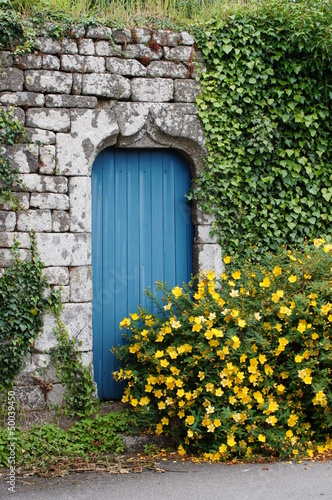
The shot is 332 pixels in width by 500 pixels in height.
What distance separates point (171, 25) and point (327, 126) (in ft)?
5.65

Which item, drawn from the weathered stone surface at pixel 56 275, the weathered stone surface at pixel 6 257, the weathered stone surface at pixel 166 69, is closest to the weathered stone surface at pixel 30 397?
the weathered stone surface at pixel 56 275

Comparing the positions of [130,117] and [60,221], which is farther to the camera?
[130,117]

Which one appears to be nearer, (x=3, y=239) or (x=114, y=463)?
(x=114, y=463)

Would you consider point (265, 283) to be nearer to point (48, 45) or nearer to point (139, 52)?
point (139, 52)

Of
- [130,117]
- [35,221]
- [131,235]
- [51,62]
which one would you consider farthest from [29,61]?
[131,235]

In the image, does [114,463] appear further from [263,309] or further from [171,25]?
[171,25]

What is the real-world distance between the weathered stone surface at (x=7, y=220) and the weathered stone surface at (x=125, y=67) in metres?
1.53

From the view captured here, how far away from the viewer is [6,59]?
191 inches

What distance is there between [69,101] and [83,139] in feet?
1.13

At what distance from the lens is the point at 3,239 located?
15.6 feet

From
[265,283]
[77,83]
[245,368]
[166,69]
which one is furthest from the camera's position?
[166,69]

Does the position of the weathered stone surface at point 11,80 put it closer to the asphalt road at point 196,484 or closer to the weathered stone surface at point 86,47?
the weathered stone surface at point 86,47

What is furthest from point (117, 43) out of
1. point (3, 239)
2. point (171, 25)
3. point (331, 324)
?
point (331, 324)

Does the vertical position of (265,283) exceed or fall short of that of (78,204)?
it falls short
